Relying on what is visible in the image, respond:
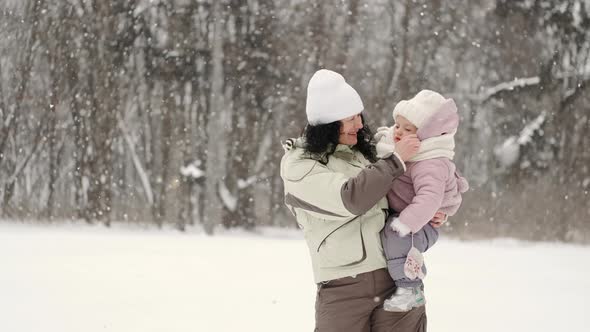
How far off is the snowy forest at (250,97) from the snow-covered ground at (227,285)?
33.8 inches

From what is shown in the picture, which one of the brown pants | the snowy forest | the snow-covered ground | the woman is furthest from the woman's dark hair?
the snowy forest

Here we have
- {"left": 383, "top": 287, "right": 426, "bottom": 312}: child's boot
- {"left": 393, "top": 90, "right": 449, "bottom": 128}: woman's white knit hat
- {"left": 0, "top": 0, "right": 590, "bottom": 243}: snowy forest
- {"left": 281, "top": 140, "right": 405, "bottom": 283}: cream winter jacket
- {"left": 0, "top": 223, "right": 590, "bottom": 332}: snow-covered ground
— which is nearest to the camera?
{"left": 281, "top": 140, "right": 405, "bottom": 283}: cream winter jacket

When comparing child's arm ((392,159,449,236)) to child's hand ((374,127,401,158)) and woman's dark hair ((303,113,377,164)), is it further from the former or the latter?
woman's dark hair ((303,113,377,164))

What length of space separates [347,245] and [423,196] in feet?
1.01

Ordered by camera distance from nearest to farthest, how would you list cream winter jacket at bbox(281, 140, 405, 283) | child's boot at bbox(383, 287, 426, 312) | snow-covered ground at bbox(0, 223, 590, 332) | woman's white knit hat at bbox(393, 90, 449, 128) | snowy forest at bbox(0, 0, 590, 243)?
cream winter jacket at bbox(281, 140, 405, 283)
child's boot at bbox(383, 287, 426, 312)
woman's white knit hat at bbox(393, 90, 449, 128)
snow-covered ground at bbox(0, 223, 590, 332)
snowy forest at bbox(0, 0, 590, 243)

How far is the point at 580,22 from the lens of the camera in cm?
920

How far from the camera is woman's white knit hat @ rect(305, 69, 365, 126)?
234cm

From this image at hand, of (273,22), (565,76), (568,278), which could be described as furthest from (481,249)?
(273,22)

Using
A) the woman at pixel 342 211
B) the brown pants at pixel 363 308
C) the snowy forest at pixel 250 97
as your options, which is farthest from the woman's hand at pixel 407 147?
the snowy forest at pixel 250 97

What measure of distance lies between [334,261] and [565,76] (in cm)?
784

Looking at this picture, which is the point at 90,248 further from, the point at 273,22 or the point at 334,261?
the point at 334,261

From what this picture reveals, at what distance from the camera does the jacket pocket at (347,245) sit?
2.25 metres

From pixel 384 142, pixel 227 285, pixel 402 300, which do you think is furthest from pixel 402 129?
pixel 227 285

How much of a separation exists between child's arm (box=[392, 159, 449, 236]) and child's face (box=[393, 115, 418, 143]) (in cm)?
14
